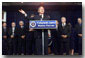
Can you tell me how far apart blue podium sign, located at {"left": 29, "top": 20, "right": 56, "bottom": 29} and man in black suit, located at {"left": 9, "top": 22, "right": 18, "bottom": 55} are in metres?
0.35

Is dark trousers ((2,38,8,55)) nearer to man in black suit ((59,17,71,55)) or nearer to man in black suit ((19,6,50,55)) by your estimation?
man in black suit ((19,6,50,55))

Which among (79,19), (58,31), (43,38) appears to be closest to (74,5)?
(79,19)

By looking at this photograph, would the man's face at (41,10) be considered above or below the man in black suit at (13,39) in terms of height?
above

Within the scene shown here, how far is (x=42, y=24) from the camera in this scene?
462cm

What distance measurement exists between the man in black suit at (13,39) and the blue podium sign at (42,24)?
349 mm

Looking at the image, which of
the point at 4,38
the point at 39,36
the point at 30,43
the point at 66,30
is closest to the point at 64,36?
the point at 66,30

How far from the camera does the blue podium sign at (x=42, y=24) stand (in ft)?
15.2

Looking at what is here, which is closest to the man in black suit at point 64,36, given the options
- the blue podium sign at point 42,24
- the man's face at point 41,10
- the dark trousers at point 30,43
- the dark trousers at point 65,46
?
the dark trousers at point 65,46

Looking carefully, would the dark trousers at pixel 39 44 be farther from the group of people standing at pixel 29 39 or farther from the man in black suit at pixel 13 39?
the man in black suit at pixel 13 39

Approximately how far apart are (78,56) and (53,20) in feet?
3.10

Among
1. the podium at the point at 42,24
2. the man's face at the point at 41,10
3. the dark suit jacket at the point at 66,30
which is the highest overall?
the man's face at the point at 41,10

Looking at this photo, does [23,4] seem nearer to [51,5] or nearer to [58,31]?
[51,5]

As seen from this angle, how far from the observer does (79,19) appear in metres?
4.66

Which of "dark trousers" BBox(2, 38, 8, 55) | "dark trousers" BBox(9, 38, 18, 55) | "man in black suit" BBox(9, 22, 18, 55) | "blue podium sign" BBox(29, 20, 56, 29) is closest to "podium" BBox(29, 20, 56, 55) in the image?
"blue podium sign" BBox(29, 20, 56, 29)
